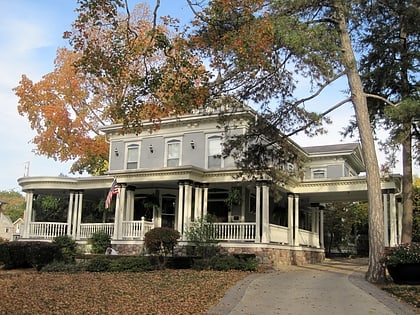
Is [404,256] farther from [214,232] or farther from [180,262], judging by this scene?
[214,232]

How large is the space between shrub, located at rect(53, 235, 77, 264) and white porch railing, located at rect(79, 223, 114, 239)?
297cm

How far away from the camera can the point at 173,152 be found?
23859 millimetres

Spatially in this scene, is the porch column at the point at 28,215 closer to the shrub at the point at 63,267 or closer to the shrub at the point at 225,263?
the shrub at the point at 63,267

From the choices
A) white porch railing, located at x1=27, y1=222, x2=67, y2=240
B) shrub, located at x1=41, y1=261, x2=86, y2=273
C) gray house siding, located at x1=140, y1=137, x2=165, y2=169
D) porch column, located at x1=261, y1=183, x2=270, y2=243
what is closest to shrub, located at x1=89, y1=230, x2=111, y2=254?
white porch railing, located at x1=27, y1=222, x2=67, y2=240

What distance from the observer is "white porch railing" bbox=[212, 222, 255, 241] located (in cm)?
2023

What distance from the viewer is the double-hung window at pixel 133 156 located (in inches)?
987

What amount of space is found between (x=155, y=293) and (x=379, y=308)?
193 inches

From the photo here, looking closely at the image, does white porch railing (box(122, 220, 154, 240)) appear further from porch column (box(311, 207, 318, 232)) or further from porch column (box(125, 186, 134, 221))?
porch column (box(311, 207, 318, 232))

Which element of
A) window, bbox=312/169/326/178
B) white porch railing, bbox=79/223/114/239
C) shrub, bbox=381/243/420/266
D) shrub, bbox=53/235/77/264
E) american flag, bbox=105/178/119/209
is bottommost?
shrub, bbox=53/235/77/264

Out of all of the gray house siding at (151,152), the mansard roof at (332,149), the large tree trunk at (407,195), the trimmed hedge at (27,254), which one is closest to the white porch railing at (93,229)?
the gray house siding at (151,152)

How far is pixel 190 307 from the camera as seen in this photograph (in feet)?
30.8

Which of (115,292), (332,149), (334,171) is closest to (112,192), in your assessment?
(115,292)

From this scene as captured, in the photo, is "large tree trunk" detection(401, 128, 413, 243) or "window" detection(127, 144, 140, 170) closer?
"large tree trunk" detection(401, 128, 413, 243)

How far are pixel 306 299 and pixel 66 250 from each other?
490 inches
